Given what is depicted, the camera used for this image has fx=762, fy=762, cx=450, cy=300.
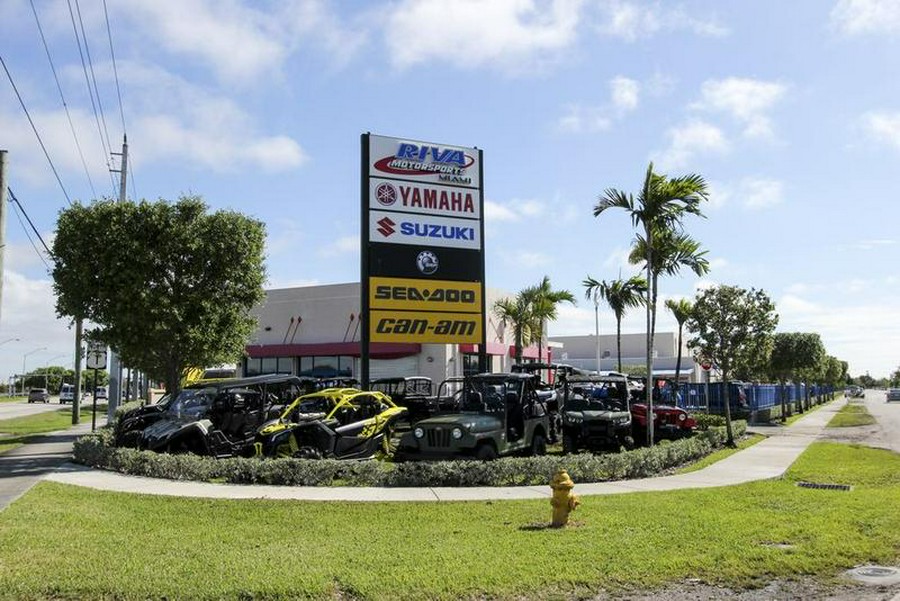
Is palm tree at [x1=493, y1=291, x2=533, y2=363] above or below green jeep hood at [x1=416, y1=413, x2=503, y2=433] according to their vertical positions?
above

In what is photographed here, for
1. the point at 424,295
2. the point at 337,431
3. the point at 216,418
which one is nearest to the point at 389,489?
the point at 337,431

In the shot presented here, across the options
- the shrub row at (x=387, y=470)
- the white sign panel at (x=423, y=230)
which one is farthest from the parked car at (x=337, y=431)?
the white sign panel at (x=423, y=230)

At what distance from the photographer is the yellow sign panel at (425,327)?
1939 cm

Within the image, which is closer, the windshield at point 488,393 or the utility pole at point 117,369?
the windshield at point 488,393

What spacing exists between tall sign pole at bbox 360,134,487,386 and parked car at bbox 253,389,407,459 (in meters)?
2.24

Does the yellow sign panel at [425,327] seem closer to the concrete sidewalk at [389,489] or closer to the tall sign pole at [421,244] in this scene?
the tall sign pole at [421,244]

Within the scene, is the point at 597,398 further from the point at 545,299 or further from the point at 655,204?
the point at 545,299

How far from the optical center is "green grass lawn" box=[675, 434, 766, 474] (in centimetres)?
1536

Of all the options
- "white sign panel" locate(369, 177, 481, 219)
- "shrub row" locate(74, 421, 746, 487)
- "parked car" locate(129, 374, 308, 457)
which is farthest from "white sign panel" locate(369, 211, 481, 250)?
"shrub row" locate(74, 421, 746, 487)

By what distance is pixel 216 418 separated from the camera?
57.8ft

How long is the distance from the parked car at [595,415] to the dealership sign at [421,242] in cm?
331

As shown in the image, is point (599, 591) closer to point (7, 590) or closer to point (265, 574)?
point (265, 574)

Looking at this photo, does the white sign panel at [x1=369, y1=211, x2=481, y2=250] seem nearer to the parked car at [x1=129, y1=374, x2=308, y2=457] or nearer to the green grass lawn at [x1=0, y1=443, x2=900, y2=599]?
the parked car at [x1=129, y1=374, x2=308, y2=457]

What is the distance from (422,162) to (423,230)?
1.88 metres
